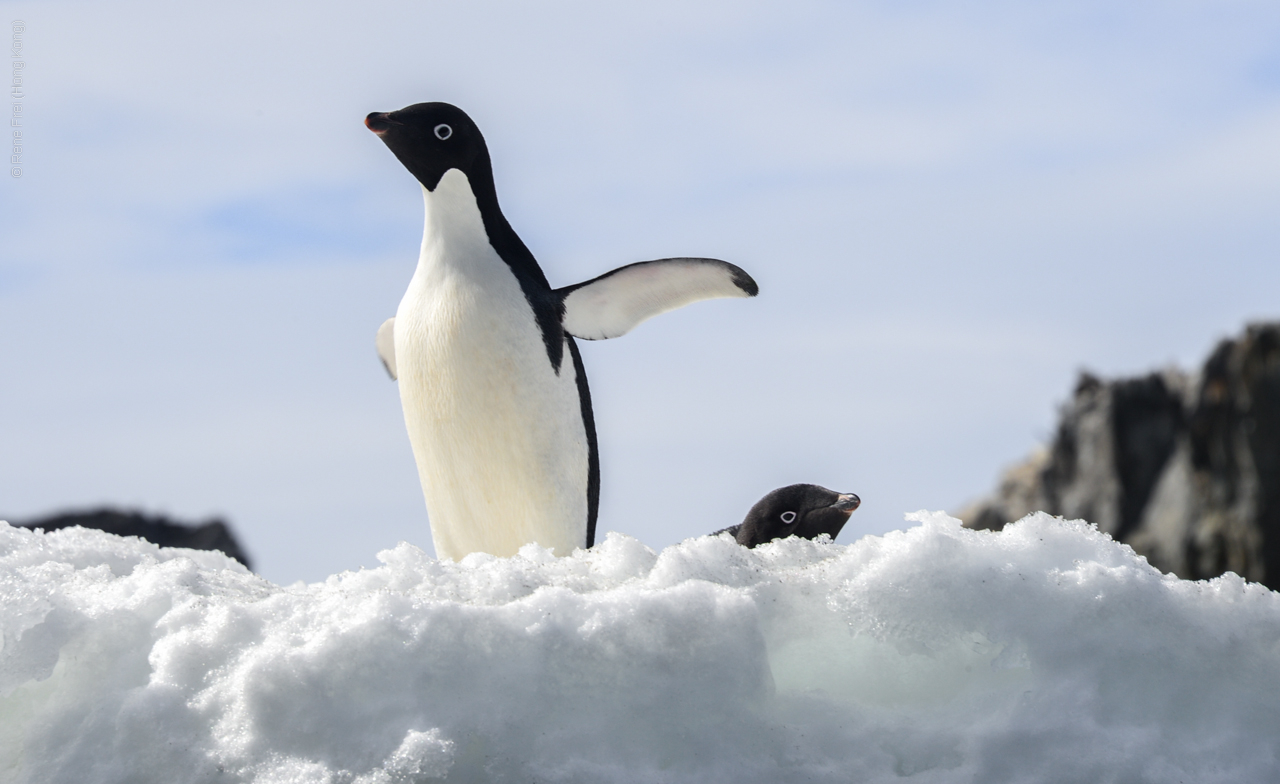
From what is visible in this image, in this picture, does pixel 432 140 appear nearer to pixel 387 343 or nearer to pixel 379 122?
pixel 379 122

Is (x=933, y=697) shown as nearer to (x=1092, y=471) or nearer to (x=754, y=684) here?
(x=754, y=684)

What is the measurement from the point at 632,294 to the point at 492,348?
550mm

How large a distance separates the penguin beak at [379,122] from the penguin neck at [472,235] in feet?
0.74

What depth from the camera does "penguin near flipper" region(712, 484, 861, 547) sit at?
9.99 feet

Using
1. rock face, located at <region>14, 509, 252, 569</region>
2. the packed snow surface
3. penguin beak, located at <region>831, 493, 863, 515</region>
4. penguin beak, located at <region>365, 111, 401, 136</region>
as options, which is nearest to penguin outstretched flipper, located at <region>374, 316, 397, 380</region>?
penguin beak, located at <region>365, 111, 401, 136</region>

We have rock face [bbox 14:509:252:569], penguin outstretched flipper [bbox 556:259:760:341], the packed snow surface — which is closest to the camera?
→ the packed snow surface

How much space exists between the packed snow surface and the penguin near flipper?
1.17 m

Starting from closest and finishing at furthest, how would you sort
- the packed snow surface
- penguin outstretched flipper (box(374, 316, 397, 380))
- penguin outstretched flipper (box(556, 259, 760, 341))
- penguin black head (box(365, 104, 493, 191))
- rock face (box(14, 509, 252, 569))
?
the packed snow surface < penguin black head (box(365, 104, 493, 191)) < penguin outstretched flipper (box(556, 259, 760, 341)) < penguin outstretched flipper (box(374, 316, 397, 380)) < rock face (box(14, 509, 252, 569))

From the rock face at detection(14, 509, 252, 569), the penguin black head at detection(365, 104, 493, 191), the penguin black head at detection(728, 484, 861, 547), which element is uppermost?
the penguin black head at detection(365, 104, 493, 191)

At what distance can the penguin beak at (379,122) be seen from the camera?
11.1 ft

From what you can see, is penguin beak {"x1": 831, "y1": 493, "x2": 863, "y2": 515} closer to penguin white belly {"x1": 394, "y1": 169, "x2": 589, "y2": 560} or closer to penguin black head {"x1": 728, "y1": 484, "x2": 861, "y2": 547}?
penguin black head {"x1": 728, "y1": 484, "x2": 861, "y2": 547}

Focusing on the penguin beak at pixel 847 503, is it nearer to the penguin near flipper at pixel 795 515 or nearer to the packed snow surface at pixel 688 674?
the penguin near flipper at pixel 795 515

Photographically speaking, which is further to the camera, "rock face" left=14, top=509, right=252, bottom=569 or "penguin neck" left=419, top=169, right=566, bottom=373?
"rock face" left=14, top=509, right=252, bottom=569

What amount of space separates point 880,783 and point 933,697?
0.74 feet
